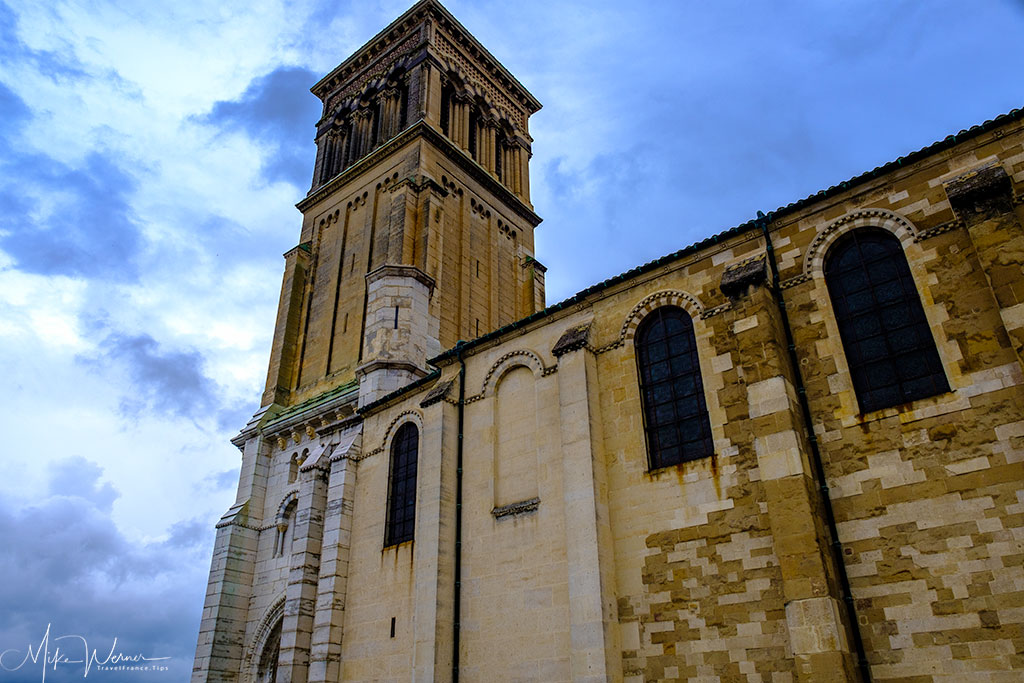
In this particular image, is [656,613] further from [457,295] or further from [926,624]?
[457,295]

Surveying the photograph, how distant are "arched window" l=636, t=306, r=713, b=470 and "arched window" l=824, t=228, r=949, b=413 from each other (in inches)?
107

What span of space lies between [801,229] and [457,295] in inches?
659

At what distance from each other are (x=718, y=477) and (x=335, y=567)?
10337 millimetres

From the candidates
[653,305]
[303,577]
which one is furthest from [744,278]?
[303,577]

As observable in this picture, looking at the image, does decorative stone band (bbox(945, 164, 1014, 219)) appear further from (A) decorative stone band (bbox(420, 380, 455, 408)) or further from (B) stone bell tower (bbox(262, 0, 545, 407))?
(B) stone bell tower (bbox(262, 0, 545, 407))

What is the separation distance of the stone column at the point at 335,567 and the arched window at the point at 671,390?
901cm

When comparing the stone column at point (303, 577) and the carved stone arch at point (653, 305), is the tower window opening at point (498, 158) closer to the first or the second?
the stone column at point (303, 577)

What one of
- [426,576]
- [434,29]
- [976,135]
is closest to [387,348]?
[426,576]

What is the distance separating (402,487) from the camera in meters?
18.7

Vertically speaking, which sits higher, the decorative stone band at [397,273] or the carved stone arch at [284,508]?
the decorative stone band at [397,273]

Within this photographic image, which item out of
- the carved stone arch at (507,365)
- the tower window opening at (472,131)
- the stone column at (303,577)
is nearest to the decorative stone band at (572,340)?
the carved stone arch at (507,365)

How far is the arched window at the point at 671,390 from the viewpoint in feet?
44.9

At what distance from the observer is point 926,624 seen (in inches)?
401

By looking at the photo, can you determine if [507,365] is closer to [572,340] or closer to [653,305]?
[572,340]
